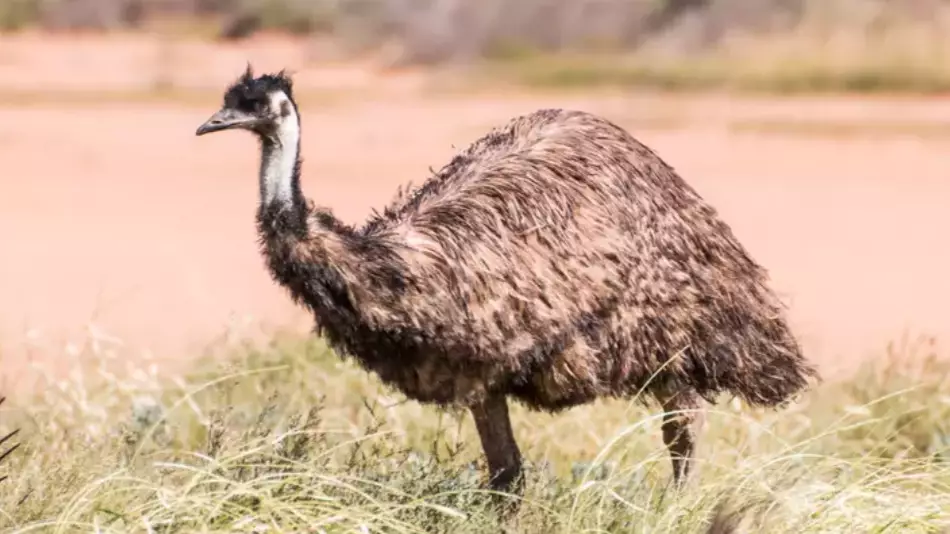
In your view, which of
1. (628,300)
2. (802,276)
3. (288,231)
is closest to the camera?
(288,231)

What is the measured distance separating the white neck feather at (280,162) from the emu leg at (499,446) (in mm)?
963

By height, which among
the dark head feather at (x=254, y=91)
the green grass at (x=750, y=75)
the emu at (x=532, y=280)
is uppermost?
the dark head feather at (x=254, y=91)

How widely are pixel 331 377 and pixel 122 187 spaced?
7.94 metres

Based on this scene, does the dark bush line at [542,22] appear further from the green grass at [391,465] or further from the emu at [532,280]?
the emu at [532,280]

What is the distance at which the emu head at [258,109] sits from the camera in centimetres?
493

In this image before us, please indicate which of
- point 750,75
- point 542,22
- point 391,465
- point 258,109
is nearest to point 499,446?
point 391,465

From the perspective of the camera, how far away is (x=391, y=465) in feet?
19.6

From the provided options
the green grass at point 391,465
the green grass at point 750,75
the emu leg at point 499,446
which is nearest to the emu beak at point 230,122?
the green grass at point 391,465

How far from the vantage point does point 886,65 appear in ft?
62.8

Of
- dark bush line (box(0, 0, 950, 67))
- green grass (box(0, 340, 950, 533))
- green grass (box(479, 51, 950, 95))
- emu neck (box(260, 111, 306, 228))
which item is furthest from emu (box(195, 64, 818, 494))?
dark bush line (box(0, 0, 950, 67))

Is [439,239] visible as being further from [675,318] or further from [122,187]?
[122,187]

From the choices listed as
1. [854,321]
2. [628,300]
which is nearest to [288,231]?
[628,300]

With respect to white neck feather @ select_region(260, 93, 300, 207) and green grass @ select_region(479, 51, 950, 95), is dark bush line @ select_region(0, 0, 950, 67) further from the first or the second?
white neck feather @ select_region(260, 93, 300, 207)

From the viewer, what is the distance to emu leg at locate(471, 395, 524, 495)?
5492mm
